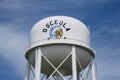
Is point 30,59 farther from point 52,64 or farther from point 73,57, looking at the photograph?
point 73,57

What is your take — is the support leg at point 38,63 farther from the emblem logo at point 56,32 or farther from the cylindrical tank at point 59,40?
the emblem logo at point 56,32

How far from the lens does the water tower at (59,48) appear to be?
19656 millimetres

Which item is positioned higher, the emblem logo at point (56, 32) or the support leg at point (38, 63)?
the emblem logo at point (56, 32)

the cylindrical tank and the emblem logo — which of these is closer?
the cylindrical tank

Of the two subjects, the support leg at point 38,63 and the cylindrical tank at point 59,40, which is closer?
the support leg at point 38,63

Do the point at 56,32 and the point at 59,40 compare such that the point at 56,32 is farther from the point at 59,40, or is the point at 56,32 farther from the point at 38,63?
the point at 38,63

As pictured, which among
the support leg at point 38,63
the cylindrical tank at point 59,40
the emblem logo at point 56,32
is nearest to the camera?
the support leg at point 38,63

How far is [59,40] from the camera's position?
19.6m

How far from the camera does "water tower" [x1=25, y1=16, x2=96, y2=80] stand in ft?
64.5

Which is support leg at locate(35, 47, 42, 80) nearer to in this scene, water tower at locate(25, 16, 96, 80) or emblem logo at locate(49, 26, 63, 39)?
water tower at locate(25, 16, 96, 80)

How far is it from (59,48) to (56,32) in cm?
113

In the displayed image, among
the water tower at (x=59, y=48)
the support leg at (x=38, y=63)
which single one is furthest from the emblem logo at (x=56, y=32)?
the support leg at (x=38, y=63)

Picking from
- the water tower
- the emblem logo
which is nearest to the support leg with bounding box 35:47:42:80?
the water tower

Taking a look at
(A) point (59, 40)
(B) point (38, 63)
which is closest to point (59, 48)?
(A) point (59, 40)
